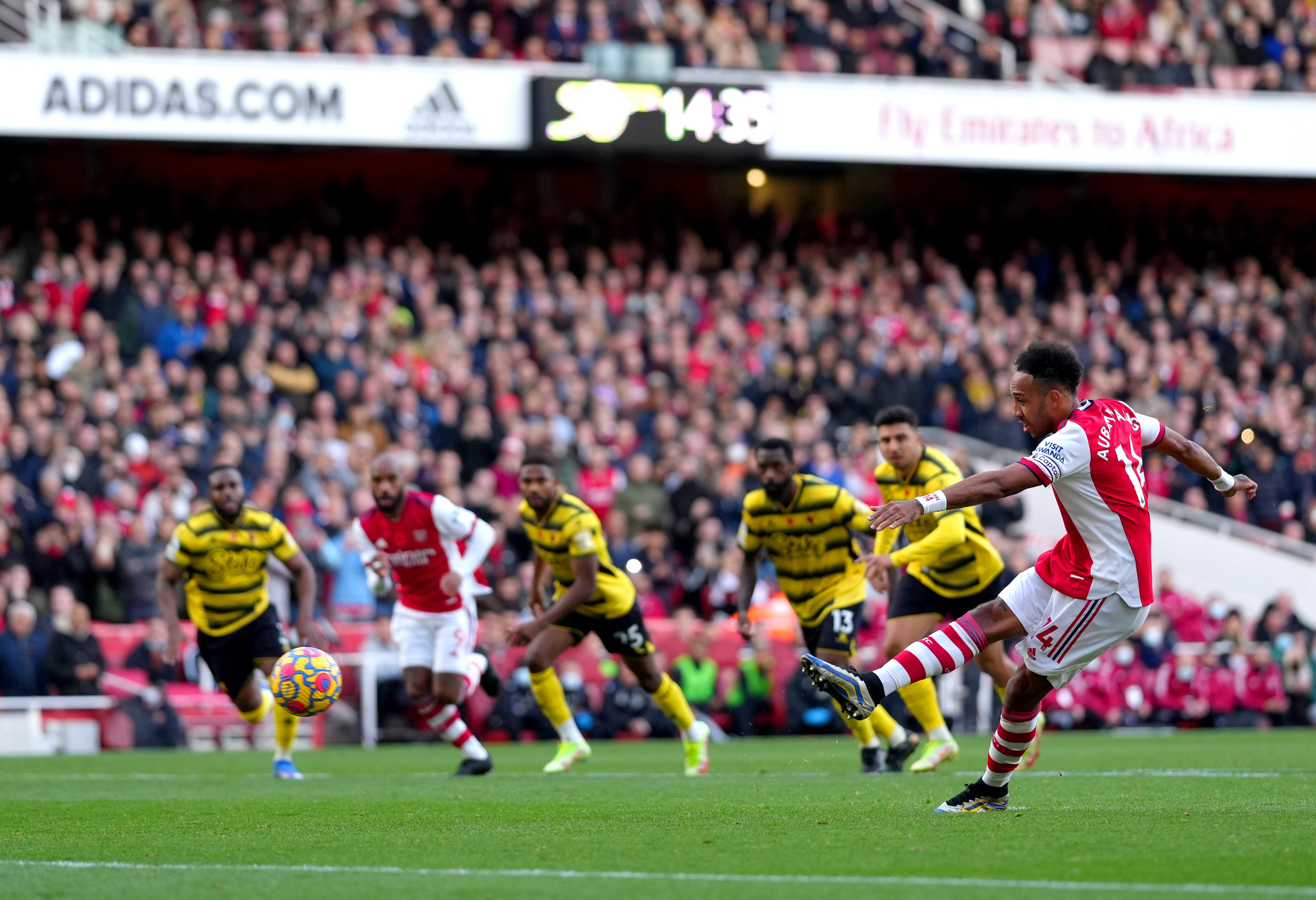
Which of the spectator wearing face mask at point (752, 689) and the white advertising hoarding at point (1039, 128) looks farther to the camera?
the white advertising hoarding at point (1039, 128)

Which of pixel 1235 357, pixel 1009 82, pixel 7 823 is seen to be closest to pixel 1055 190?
pixel 1009 82

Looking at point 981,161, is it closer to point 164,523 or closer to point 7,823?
point 164,523

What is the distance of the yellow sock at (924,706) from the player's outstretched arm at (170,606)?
4.95 m

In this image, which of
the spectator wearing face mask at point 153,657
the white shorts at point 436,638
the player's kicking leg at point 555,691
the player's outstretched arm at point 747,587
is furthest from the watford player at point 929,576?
the spectator wearing face mask at point 153,657

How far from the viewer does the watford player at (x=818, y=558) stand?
11.9 metres

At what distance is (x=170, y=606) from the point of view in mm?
12828

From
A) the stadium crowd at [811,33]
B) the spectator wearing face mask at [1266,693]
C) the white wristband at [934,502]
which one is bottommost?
the spectator wearing face mask at [1266,693]

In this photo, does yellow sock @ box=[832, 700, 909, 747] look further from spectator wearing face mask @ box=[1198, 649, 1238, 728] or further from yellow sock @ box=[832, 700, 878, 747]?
spectator wearing face mask @ box=[1198, 649, 1238, 728]

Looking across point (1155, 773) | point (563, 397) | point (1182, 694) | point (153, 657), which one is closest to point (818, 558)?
point (1155, 773)

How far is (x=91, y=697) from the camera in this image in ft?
57.4

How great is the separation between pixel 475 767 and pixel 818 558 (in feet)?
9.10

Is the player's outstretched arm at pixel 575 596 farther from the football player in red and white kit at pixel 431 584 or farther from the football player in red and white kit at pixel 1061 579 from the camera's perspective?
the football player in red and white kit at pixel 1061 579

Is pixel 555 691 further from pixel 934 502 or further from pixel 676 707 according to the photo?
pixel 934 502

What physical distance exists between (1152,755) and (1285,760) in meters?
1.42
